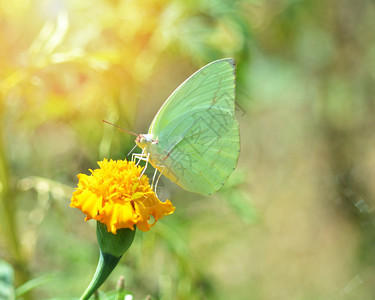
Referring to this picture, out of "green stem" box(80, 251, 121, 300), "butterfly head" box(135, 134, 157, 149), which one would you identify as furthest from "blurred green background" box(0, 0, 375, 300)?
"green stem" box(80, 251, 121, 300)

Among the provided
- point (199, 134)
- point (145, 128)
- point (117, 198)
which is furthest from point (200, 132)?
point (145, 128)

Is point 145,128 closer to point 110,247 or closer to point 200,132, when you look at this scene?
point 200,132

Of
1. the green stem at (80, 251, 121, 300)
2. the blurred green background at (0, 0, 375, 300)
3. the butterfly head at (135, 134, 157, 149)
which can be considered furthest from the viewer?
the blurred green background at (0, 0, 375, 300)

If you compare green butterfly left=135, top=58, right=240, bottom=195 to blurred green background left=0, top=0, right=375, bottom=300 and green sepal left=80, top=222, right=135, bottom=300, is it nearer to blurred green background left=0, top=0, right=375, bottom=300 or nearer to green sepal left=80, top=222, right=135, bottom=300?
blurred green background left=0, top=0, right=375, bottom=300

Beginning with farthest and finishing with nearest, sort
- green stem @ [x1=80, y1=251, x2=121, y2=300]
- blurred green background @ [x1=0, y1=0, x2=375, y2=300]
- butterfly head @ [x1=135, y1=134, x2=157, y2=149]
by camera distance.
A: 1. blurred green background @ [x1=0, y1=0, x2=375, y2=300]
2. butterfly head @ [x1=135, y1=134, x2=157, y2=149]
3. green stem @ [x1=80, y1=251, x2=121, y2=300]

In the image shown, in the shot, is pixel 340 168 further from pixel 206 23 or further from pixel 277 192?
pixel 206 23

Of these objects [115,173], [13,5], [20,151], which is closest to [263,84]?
[20,151]
